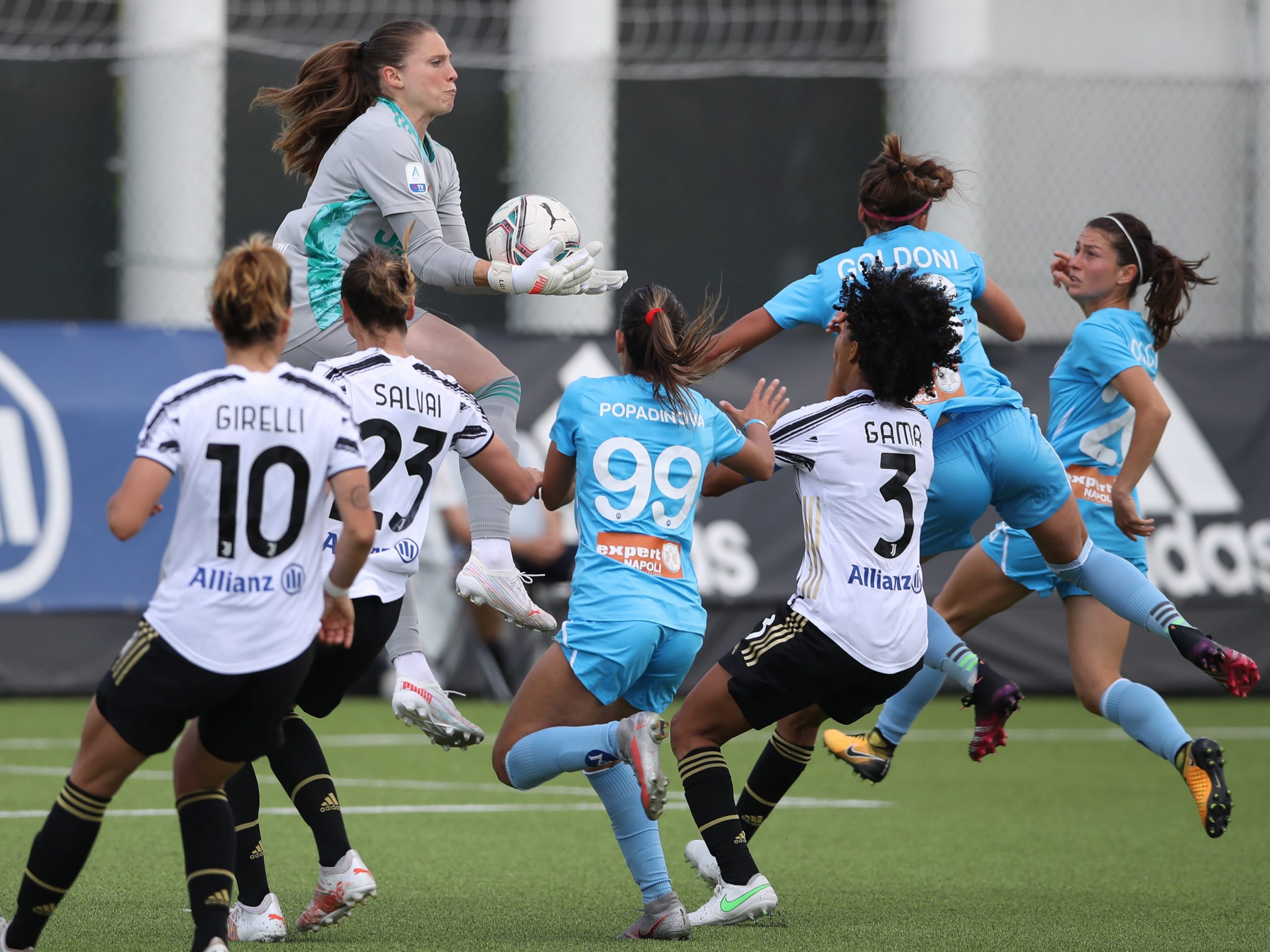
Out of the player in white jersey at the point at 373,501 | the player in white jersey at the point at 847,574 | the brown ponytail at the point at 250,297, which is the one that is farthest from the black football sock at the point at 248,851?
the brown ponytail at the point at 250,297

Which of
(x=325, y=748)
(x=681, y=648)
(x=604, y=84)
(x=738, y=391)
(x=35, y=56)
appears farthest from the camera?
(x=604, y=84)

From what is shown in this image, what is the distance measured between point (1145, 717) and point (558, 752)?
2.18 metres

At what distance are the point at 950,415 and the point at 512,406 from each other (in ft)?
4.81

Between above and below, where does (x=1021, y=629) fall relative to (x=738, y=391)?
below

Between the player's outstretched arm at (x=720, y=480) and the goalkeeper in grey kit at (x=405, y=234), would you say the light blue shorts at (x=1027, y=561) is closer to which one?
the player's outstretched arm at (x=720, y=480)

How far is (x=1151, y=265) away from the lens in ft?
21.5

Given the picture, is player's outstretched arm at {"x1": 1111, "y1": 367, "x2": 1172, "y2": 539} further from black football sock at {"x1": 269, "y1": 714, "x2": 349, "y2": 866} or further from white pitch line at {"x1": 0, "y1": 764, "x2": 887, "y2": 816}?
black football sock at {"x1": 269, "y1": 714, "x2": 349, "y2": 866}

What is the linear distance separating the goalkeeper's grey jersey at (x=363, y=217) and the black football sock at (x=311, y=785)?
4.12ft

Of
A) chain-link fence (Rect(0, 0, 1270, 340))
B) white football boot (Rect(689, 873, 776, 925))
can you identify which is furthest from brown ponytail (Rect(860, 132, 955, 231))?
chain-link fence (Rect(0, 0, 1270, 340))

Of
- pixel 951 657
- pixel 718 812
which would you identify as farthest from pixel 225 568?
pixel 951 657

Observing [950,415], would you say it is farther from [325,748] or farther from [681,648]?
[325,748]

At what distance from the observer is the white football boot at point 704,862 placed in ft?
17.9

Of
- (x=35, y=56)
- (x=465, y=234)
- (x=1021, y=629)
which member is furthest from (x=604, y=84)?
(x=465, y=234)

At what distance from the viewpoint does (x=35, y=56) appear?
10.7 metres
